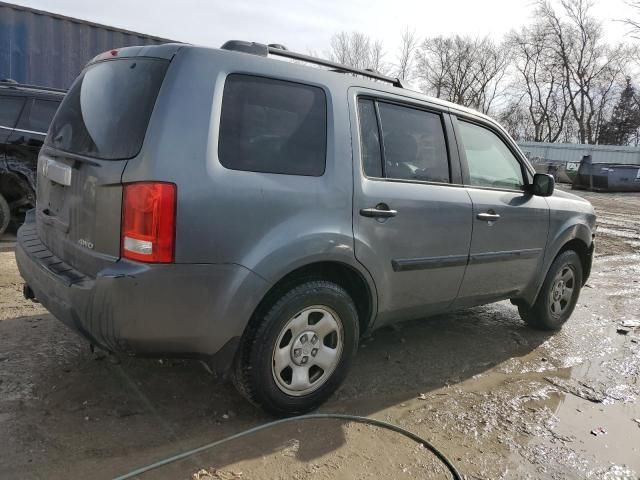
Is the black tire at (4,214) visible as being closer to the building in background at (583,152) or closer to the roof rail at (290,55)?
the roof rail at (290,55)

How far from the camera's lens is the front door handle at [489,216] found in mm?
3705

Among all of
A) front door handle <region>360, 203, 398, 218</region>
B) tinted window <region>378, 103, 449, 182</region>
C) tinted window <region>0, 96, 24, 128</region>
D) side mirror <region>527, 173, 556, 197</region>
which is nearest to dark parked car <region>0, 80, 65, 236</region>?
tinted window <region>0, 96, 24, 128</region>

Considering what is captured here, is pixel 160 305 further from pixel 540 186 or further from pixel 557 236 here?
pixel 557 236

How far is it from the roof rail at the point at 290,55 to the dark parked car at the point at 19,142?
4.42m

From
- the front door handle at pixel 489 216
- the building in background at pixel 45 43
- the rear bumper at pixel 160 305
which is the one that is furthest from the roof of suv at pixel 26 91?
the front door handle at pixel 489 216

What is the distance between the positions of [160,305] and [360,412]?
56.0 inches

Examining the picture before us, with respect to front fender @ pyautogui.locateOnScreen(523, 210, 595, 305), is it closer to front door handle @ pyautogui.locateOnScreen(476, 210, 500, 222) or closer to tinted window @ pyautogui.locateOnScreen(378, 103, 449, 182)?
Result: front door handle @ pyautogui.locateOnScreen(476, 210, 500, 222)

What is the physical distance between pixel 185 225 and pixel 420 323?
116 inches

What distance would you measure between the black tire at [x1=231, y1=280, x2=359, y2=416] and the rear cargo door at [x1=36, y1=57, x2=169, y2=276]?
2.58ft

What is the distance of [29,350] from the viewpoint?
11.5 feet

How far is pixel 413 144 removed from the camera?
345 centimetres

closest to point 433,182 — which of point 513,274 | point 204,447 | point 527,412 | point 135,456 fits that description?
point 513,274

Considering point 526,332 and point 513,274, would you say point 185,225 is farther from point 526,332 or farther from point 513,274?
point 526,332

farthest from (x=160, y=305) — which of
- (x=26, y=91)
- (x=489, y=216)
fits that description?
(x=26, y=91)
